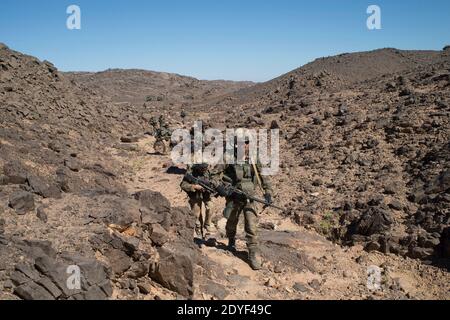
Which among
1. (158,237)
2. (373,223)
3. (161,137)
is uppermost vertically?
(161,137)

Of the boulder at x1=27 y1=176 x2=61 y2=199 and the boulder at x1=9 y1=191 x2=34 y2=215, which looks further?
the boulder at x1=27 y1=176 x2=61 y2=199

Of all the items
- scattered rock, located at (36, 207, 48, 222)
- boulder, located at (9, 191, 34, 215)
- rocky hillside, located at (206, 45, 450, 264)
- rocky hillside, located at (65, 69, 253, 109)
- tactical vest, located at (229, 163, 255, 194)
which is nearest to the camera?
scattered rock, located at (36, 207, 48, 222)

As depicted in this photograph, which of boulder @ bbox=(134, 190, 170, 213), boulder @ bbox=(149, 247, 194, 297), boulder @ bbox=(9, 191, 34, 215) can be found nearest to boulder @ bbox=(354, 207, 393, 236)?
boulder @ bbox=(134, 190, 170, 213)

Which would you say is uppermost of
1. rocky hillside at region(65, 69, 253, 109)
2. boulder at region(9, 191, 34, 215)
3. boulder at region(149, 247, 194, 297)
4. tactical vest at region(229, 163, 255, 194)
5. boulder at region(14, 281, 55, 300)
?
rocky hillside at region(65, 69, 253, 109)

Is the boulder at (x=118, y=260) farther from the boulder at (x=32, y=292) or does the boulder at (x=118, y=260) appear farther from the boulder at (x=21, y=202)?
the boulder at (x=21, y=202)

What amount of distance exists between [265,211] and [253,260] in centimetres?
325

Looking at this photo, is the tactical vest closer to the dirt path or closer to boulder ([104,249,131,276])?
the dirt path

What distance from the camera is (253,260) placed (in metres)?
6.00

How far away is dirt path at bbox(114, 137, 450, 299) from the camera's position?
17.7 feet

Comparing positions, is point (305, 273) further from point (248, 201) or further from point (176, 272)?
point (176, 272)

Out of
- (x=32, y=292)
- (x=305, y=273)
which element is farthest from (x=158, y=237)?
(x=305, y=273)

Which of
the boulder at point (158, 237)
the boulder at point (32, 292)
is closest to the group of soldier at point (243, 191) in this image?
the boulder at point (158, 237)

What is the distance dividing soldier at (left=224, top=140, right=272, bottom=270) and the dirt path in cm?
32

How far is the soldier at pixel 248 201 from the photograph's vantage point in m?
6.02
